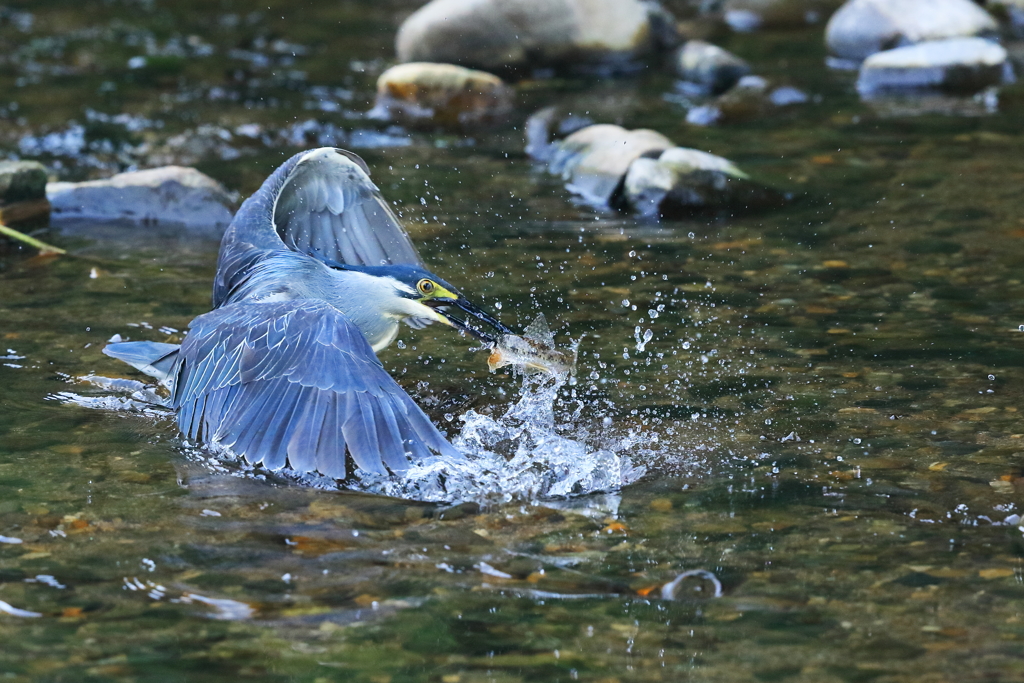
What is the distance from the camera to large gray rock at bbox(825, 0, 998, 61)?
11.2m

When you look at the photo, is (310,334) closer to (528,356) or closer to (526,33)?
(528,356)

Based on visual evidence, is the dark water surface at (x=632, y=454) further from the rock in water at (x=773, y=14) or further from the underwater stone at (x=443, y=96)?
the rock in water at (x=773, y=14)

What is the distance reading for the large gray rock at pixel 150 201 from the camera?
25.8 ft

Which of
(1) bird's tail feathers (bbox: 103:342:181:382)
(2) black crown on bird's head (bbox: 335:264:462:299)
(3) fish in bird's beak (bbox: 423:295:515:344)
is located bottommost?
(1) bird's tail feathers (bbox: 103:342:181:382)

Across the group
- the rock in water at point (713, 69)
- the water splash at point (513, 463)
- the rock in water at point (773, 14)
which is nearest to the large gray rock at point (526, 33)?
the rock in water at point (713, 69)

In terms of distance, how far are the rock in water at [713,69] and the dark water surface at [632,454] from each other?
5.18 feet

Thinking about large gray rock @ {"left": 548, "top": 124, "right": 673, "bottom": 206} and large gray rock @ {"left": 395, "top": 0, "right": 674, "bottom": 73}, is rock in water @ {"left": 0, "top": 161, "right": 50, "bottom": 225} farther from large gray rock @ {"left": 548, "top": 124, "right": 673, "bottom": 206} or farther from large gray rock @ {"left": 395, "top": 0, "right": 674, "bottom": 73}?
large gray rock @ {"left": 395, "top": 0, "right": 674, "bottom": 73}

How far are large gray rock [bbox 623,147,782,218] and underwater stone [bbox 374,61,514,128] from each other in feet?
8.54

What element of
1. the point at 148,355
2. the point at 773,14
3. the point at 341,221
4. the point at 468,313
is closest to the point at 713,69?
the point at 773,14

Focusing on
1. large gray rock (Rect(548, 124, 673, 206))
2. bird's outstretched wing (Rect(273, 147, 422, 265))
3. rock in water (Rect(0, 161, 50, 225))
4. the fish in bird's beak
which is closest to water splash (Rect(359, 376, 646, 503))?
the fish in bird's beak

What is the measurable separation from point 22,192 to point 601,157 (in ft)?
12.3

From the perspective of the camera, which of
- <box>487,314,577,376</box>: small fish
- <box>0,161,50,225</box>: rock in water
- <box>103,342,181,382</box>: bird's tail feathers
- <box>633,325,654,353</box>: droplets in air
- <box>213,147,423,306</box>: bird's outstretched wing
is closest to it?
<box>487,314,577,376</box>: small fish

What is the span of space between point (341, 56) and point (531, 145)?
148 inches

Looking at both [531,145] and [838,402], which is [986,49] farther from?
[838,402]
